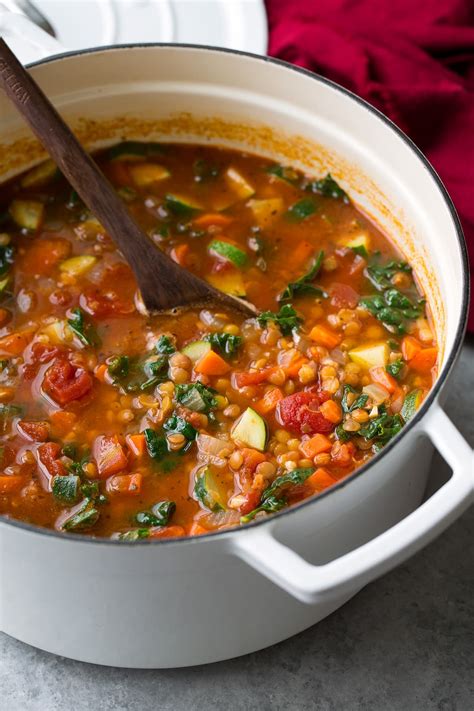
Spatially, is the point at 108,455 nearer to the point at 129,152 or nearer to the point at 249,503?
the point at 249,503

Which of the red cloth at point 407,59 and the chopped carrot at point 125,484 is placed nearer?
the chopped carrot at point 125,484

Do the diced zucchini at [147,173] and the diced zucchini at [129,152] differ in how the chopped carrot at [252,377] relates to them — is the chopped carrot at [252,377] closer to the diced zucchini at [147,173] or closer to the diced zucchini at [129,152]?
the diced zucchini at [147,173]

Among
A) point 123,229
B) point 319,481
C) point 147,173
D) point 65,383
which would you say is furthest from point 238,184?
point 319,481

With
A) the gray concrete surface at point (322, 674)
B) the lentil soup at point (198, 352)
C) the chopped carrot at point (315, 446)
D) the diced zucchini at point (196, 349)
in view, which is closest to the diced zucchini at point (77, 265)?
the lentil soup at point (198, 352)

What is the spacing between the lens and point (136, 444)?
3.47 m

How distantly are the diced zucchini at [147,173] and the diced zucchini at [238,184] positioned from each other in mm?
280

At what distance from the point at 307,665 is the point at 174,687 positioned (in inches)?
18.9

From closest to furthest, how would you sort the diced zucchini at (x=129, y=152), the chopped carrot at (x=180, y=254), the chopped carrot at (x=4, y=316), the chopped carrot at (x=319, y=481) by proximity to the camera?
the chopped carrot at (x=319, y=481) < the chopped carrot at (x=4, y=316) < the chopped carrot at (x=180, y=254) < the diced zucchini at (x=129, y=152)

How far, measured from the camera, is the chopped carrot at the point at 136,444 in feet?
11.3

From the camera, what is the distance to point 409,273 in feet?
13.1

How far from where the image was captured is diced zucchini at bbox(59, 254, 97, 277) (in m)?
4.03

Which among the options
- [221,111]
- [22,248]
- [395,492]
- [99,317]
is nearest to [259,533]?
[395,492]

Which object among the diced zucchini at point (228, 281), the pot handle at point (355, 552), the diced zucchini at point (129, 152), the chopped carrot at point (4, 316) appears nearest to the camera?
the pot handle at point (355, 552)

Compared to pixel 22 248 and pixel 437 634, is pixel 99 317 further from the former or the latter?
pixel 437 634
